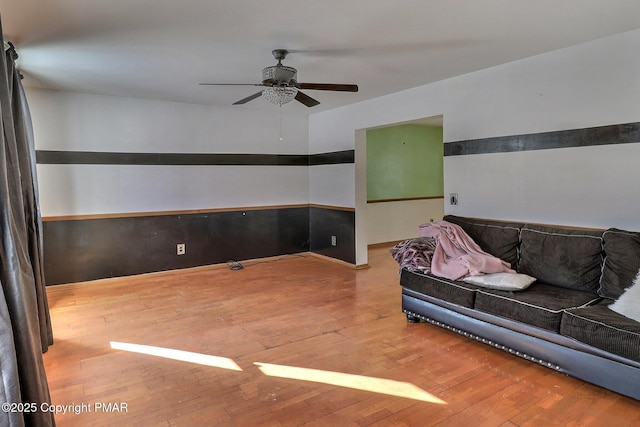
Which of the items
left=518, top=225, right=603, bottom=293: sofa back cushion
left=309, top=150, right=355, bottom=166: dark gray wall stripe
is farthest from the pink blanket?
left=309, top=150, right=355, bottom=166: dark gray wall stripe

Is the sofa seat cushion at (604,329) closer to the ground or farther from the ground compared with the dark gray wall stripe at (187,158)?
closer to the ground

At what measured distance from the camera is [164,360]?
2.70 m

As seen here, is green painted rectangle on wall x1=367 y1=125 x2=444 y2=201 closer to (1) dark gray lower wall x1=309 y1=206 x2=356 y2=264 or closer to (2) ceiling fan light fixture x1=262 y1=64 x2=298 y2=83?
(1) dark gray lower wall x1=309 y1=206 x2=356 y2=264

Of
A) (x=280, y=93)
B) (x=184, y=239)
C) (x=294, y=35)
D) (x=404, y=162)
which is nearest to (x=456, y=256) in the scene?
(x=280, y=93)

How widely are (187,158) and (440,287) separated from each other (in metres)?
3.72

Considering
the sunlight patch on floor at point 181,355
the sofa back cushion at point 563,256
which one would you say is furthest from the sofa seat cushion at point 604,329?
the sunlight patch on floor at point 181,355

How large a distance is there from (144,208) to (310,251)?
101 inches

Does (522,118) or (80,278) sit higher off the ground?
(522,118)

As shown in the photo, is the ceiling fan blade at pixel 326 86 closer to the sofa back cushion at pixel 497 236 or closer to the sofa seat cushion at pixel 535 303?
the sofa back cushion at pixel 497 236

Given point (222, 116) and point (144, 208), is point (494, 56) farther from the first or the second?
point (144, 208)

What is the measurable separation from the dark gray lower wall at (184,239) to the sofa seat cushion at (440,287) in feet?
6.81

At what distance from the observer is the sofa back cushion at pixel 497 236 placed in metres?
3.24

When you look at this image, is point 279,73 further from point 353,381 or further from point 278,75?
point 353,381

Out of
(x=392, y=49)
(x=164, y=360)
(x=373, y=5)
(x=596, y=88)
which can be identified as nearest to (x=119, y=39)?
(x=373, y=5)
